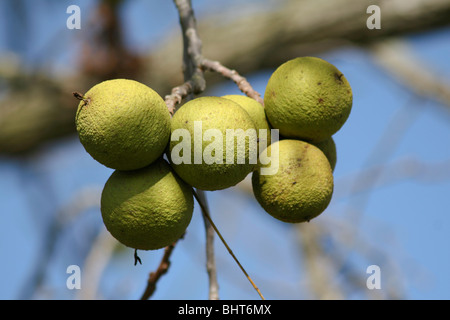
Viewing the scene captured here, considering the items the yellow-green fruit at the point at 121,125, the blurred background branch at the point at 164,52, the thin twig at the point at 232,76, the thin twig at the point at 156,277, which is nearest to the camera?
the yellow-green fruit at the point at 121,125

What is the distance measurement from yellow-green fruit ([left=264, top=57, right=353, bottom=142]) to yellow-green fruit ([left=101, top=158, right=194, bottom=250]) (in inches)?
12.9

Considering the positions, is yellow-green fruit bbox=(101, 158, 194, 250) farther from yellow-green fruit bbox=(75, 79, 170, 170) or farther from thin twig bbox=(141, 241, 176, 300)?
thin twig bbox=(141, 241, 176, 300)

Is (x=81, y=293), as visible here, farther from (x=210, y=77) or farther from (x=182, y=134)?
(x=210, y=77)

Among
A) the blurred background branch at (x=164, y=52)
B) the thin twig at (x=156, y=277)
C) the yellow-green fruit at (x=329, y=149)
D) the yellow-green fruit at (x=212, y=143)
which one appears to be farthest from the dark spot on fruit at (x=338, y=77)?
the blurred background branch at (x=164, y=52)

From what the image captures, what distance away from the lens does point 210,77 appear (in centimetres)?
421

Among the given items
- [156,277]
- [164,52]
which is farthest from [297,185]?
[164,52]

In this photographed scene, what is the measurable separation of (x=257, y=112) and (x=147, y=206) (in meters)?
0.40

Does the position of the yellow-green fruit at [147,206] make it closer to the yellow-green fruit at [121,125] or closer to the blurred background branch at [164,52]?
the yellow-green fruit at [121,125]

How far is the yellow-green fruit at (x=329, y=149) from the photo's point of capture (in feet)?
4.59

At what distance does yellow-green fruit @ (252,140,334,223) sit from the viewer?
48.9 inches

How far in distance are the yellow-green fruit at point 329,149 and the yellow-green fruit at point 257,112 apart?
15 centimetres

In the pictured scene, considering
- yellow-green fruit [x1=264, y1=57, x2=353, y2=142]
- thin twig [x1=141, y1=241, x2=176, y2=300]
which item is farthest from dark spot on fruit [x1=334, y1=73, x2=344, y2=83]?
thin twig [x1=141, y1=241, x2=176, y2=300]

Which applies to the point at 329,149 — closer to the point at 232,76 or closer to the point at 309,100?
the point at 309,100
